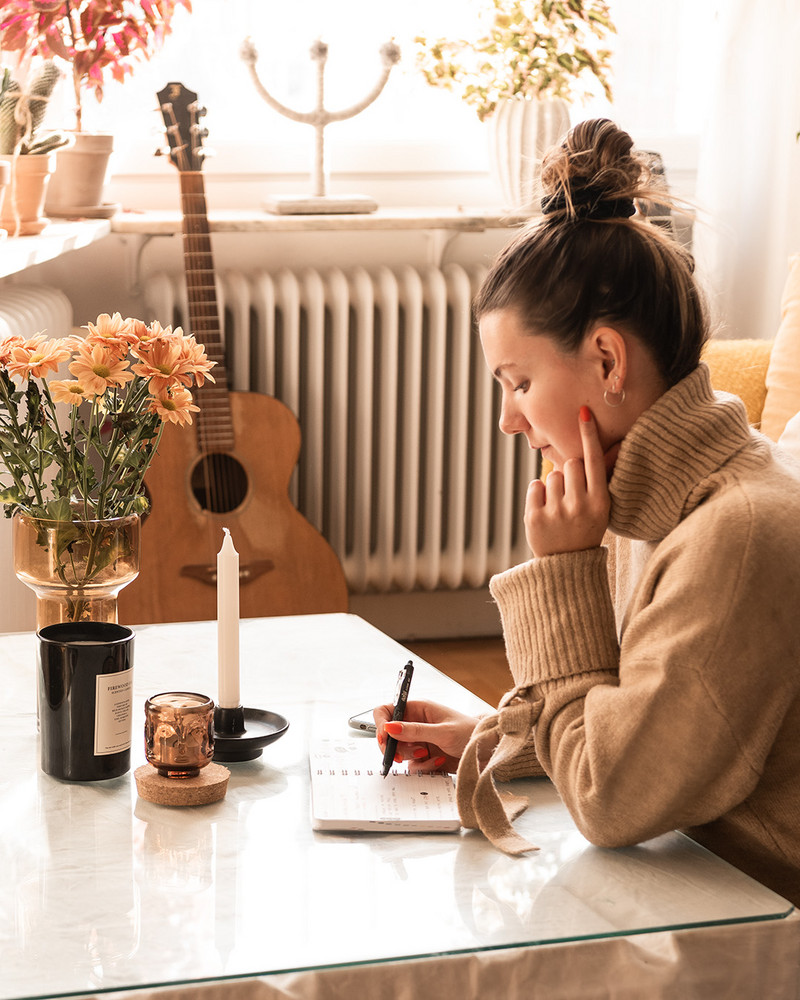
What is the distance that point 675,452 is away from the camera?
3.28 feet

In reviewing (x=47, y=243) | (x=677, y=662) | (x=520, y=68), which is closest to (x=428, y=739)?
(x=677, y=662)

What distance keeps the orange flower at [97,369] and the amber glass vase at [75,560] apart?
0.12m

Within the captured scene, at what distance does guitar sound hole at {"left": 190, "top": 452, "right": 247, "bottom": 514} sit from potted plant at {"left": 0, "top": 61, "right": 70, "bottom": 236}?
1.99 feet

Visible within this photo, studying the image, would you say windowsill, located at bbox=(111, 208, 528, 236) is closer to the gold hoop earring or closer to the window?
the window

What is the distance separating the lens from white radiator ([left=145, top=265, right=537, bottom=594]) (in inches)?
112

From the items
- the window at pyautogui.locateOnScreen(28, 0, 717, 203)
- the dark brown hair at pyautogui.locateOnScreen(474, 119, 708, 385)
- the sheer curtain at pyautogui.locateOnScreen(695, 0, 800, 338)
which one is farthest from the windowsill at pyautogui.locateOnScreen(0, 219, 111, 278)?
the sheer curtain at pyautogui.locateOnScreen(695, 0, 800, 338)

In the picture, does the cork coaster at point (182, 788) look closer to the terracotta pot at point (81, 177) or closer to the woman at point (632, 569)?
the woman at point (632, 569)

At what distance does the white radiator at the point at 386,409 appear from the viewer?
2844mm

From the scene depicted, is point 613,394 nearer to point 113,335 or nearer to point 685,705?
point 685,705

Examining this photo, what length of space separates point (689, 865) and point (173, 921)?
36cm

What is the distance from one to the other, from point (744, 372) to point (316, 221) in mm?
1031

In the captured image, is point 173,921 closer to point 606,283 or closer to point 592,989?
point 592,989

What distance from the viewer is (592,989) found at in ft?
2.57

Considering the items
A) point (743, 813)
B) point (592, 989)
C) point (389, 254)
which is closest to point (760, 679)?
point (743, 813)
